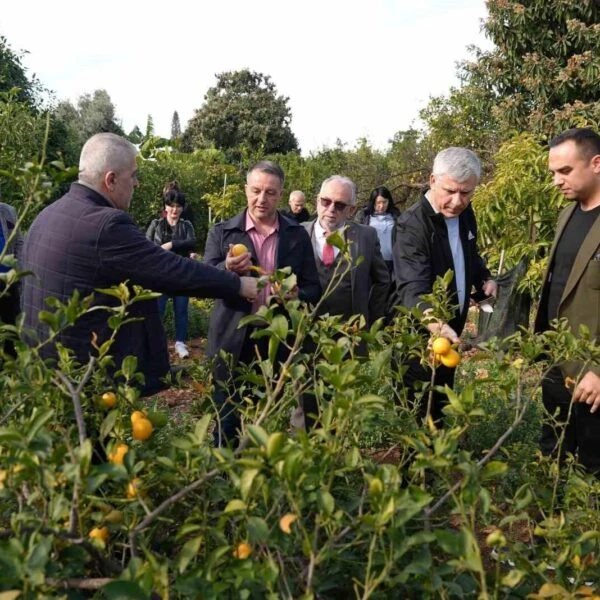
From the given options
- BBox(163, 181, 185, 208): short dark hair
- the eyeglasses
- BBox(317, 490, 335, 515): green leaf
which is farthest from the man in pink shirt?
BBox(163, 181, 185, 208): short dark hair

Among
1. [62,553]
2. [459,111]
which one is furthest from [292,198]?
[459,111]

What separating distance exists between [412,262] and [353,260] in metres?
0.79

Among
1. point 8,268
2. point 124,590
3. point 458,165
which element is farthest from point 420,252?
point 124,590

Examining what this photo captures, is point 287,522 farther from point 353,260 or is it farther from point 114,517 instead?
point 353,260

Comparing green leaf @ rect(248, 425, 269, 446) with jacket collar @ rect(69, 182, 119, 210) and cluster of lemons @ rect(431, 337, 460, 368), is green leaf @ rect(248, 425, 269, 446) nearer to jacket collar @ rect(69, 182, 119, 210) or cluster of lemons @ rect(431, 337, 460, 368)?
cluster of lemons @ rect(431, 337, 460, 368)

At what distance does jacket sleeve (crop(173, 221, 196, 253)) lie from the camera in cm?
713

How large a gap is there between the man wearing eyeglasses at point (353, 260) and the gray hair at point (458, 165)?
0.98 metres

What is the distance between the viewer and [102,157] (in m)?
2.63

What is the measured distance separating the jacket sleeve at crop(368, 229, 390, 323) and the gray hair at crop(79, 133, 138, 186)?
188 cm

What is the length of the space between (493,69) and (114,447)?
14305 mm

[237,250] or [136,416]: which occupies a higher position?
[237,250]

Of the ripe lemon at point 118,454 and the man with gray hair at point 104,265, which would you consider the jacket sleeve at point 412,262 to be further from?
the ripe lemon at point 118,454

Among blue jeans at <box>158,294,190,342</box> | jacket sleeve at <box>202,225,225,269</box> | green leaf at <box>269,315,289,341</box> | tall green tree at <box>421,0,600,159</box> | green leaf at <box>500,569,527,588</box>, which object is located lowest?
blue jeans at <box>158,294,190,342</box>

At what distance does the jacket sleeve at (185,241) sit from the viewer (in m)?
7.13
